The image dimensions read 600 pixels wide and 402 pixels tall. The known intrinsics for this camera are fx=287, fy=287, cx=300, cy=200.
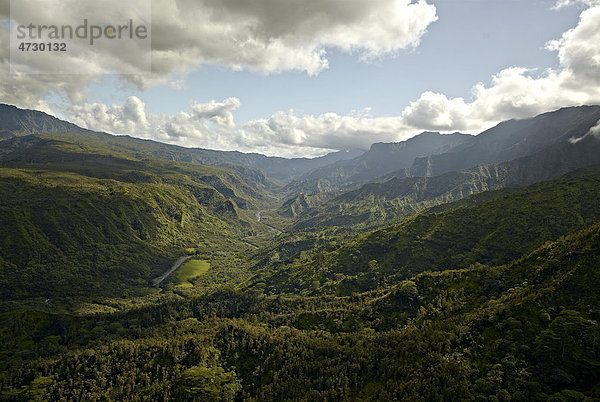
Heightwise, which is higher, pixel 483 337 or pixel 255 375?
pixel 483 337

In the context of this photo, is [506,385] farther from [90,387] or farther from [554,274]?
[90,387]

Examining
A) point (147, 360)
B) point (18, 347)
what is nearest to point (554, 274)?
point (147, 360)

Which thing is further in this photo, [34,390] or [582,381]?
[34,390]

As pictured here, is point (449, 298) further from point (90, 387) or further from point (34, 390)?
point (34, 390)

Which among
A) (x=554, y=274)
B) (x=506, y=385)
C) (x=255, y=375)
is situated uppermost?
(x=554, y=274)

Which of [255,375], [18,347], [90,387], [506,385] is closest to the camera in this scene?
[506,385]

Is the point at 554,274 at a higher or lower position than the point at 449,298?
higher

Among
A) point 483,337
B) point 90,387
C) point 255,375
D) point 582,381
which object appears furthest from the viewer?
point 255,375

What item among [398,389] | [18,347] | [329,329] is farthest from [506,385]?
[18,347]

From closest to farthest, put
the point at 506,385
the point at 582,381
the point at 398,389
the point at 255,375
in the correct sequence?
the point at 582,381
the point at 506,385
the point at 398,389
the point at 255,375
